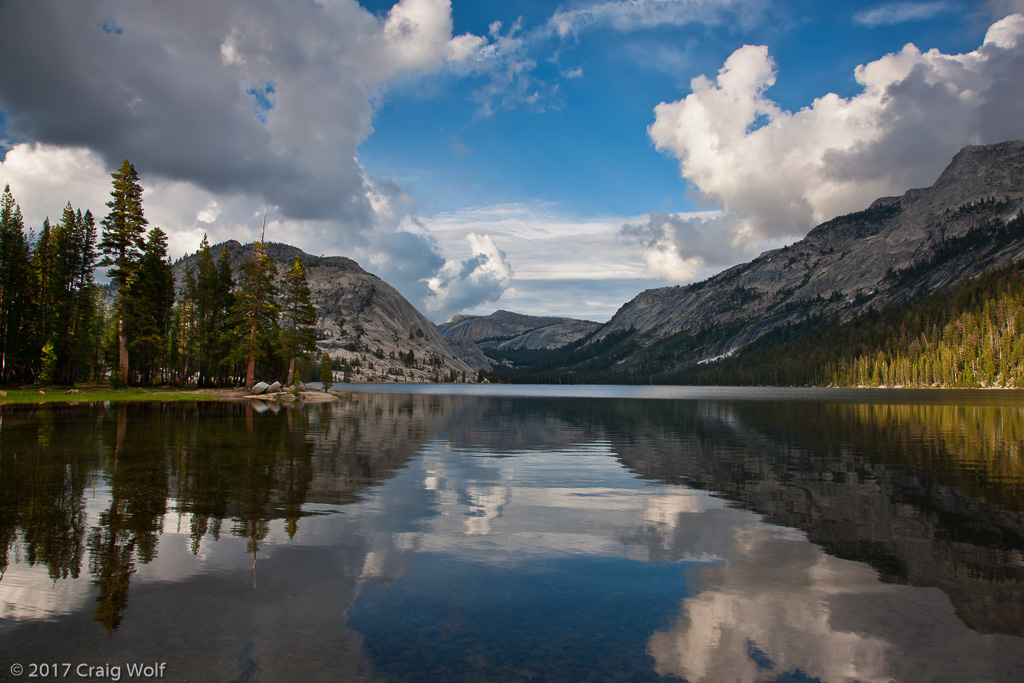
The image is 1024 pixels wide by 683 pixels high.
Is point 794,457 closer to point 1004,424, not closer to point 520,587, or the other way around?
point 520,587

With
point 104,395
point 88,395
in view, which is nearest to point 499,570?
point 88,395

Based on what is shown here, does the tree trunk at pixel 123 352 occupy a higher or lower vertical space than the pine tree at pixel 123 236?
lower

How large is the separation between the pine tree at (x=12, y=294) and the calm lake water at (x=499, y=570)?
56352 mm

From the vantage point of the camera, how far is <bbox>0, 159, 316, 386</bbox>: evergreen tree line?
75812 mm

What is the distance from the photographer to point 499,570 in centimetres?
1377

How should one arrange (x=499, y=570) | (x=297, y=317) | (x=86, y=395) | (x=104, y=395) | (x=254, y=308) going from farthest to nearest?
1. (x=297, y=317)
2. (x=254, y=308)
3. (x=104, y=395)
4. (x=86, y=395)
5. (x=499, y=570)

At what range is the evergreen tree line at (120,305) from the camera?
249 feet

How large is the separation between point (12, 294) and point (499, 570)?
8998 cm

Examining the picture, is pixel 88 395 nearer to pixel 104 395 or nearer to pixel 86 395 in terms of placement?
pixel 86 395

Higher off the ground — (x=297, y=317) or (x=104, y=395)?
(x=297, y=317)

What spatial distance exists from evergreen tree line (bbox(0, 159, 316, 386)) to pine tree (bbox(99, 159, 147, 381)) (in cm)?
11

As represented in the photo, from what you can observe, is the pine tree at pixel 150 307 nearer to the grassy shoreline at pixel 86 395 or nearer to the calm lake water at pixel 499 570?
the grassy shoreline at pixel 86 395

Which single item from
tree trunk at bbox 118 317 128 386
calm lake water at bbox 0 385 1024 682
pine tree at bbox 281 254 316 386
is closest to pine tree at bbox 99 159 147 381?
tree trunk at bbox 118 317 128 386

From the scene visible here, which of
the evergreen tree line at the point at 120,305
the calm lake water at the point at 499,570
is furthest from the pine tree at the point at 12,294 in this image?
the calm lake water at the point at 499,570
